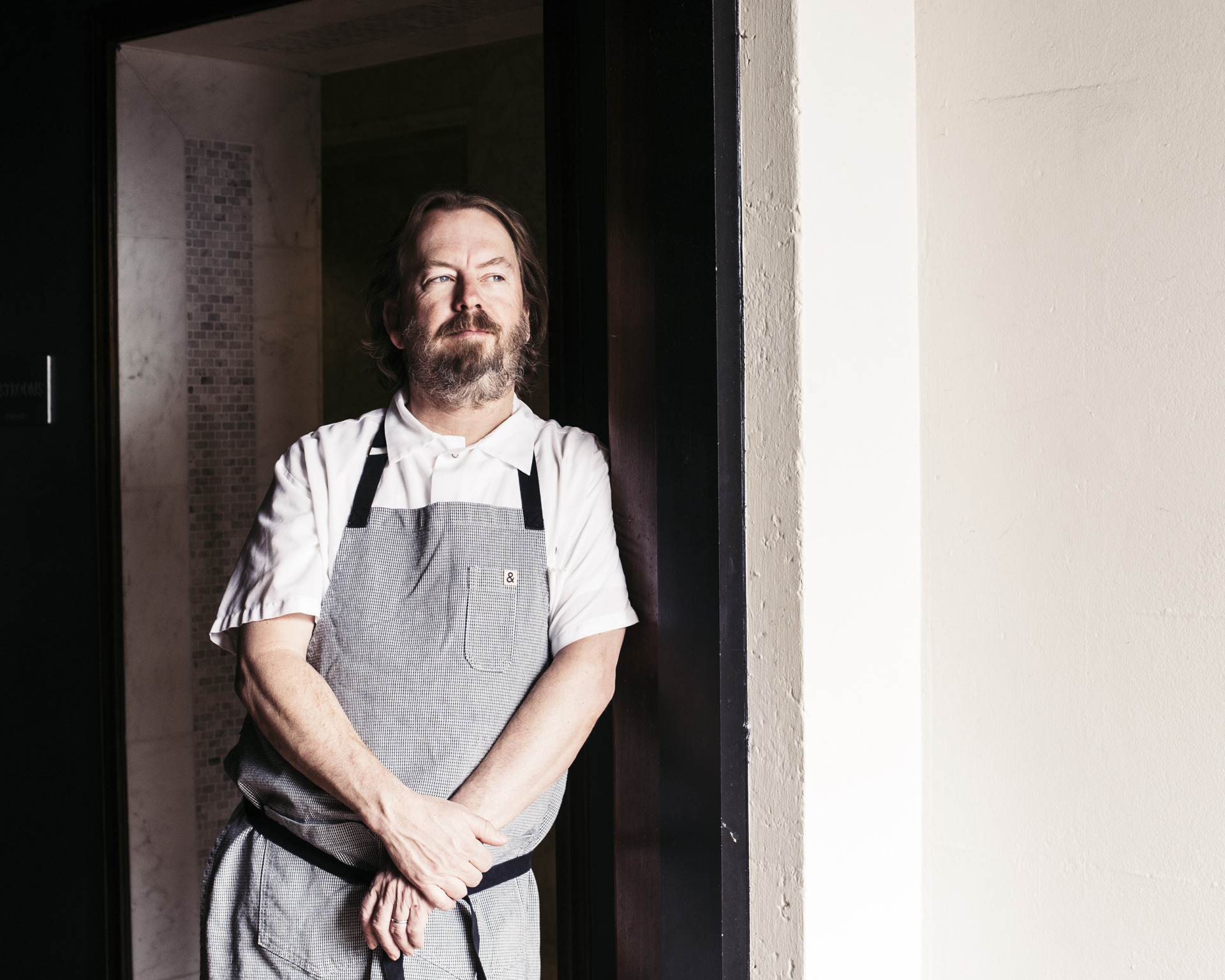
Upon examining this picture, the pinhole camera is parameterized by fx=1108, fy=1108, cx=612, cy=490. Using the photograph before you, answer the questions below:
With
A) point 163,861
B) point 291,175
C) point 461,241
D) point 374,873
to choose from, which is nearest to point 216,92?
point 291,175

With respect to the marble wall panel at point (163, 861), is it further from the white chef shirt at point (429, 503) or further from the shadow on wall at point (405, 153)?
the shadow on wall at point (405, 153)

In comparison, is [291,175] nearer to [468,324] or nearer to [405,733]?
[468,324]

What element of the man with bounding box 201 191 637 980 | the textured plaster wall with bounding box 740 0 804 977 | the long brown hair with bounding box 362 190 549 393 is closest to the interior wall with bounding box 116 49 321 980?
the long brown hair with bounding box 362 190 549 393

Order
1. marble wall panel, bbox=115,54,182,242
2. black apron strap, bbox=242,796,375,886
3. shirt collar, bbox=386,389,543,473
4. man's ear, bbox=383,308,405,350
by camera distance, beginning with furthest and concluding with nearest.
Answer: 1. marble wall panel, bbox=115,54,182,242
2. man's ear, bbox=383,308,405,350
3. shirt collar, bbox=386,389,543,473
4. black apron strap, bbox=242,796,375,886

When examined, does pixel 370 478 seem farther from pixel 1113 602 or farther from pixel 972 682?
pixel 1113 602

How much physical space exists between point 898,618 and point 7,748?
2000 mm

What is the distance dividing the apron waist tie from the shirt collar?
0.55 m

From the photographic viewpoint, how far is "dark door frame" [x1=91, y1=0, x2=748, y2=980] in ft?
4.90

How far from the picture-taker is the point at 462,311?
166cm

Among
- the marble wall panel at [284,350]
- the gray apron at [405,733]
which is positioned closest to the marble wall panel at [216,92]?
the marble wall panel at [284,350]

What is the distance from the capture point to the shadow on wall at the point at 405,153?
3.95 meters

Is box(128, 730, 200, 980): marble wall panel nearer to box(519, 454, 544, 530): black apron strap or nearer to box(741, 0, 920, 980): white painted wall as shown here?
box(519, 454, 544, 530): black apron strap

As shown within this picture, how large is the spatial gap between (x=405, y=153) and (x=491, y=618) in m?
3.40

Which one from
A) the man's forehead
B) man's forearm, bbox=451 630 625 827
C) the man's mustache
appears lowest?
man's forearm, bbox=451 630 625 827
